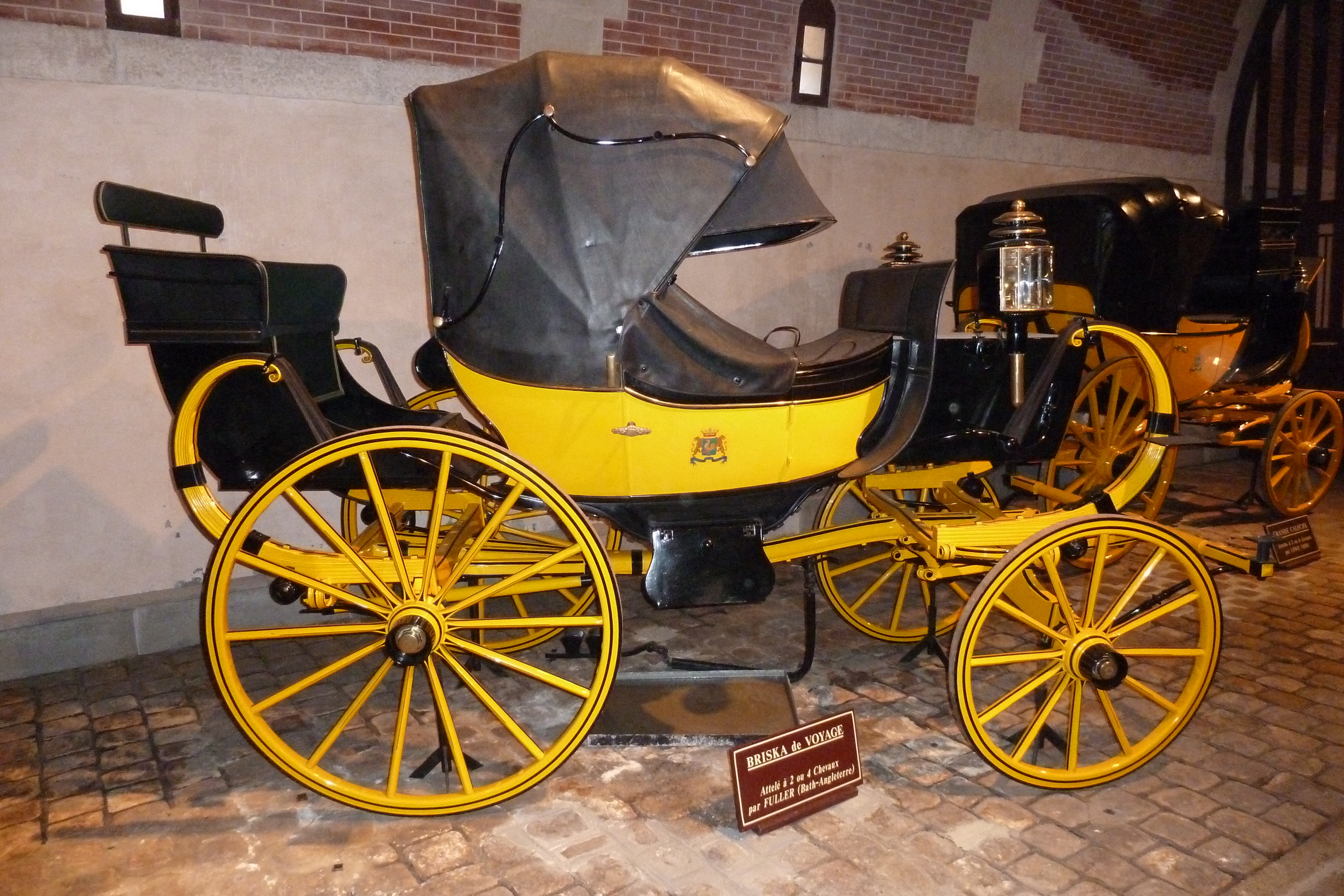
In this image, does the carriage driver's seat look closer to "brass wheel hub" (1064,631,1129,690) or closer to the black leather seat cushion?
the black leather seat cushion

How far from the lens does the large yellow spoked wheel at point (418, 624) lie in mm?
2324

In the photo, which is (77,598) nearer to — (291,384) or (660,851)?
(291,384)

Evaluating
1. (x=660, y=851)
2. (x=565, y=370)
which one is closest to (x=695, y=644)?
(x=660, y=851)

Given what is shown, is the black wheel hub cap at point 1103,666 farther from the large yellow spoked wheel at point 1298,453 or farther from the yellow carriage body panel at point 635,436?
the large yellow spoked wheel at point 1298,453

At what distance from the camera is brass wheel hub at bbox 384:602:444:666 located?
2361mm

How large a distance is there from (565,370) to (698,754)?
1256 millimetres

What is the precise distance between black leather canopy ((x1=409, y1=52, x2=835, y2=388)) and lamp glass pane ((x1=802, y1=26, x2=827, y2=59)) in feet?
9.15

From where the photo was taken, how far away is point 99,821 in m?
2.47

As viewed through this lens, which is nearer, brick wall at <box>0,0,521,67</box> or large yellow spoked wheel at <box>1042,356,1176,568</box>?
brick wall at <box>0,0,521,67</box>

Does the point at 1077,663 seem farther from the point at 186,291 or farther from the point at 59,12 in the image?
the point at 59,12

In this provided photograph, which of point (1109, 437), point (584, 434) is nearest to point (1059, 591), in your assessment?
point (584, 434)

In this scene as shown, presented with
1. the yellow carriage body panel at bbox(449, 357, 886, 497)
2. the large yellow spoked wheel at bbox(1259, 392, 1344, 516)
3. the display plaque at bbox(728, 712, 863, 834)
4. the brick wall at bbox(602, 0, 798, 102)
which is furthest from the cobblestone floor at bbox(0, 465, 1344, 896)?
the brick wall at bbox(602, 0, 798, 102)

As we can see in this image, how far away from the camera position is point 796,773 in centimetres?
243

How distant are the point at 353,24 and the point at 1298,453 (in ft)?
18.1
